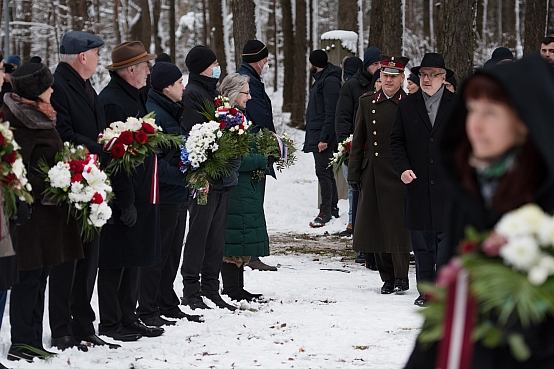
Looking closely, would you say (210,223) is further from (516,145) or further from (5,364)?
(516,145)

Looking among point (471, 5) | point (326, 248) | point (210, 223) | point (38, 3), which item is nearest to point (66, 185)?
point (210, 223)

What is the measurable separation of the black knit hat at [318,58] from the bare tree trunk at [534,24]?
20.4ft

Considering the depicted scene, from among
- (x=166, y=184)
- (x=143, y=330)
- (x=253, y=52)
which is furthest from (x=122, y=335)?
(x=253, y=52)

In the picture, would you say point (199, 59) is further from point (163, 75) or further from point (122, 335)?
point (122, 335)

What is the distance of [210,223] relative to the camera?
809cm

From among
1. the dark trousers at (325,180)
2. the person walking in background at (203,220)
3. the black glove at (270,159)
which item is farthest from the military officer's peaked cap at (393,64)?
the dark trousers at (325,180)

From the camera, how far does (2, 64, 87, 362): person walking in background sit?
584 cm

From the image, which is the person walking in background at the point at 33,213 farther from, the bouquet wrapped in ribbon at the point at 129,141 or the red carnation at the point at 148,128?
the red carnation at the point at 148,128

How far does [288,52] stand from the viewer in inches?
1089

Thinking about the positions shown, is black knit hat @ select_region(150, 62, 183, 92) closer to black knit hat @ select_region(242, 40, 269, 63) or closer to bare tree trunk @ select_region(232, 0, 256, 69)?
black knit hat @ select_region(242, 40, 269, 63)

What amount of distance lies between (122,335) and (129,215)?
0.99 m

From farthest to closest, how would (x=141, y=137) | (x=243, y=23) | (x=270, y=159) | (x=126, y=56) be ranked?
(x=243, y=23), (x=270, y=159), (x=126, y=56), (x=141, y=137)

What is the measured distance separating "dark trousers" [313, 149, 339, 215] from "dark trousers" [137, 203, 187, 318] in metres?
6.86

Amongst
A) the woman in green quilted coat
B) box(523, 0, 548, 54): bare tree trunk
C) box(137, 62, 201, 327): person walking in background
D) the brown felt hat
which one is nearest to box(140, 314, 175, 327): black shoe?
box(137, 62, 201, 327): person walking in background
